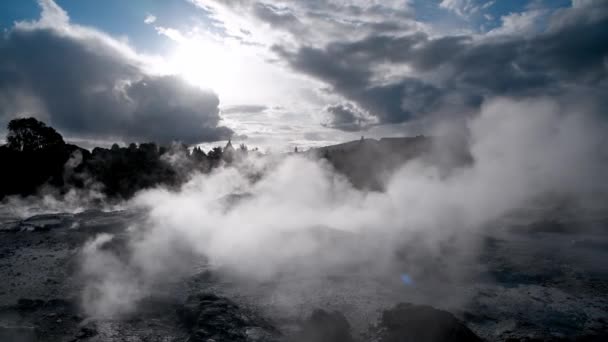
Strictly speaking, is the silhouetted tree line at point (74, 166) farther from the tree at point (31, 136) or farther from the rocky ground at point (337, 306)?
the rocky ground at point (337, 306)

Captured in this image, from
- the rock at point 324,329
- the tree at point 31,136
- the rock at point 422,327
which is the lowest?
the rock at point 324,329

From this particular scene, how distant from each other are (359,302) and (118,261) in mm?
6108

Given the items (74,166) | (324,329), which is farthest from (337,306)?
(74,166)

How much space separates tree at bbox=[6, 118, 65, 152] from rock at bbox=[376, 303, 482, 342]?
34.2m

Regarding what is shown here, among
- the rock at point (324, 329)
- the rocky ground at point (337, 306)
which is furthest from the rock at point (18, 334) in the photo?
the rock at point (324, 329)

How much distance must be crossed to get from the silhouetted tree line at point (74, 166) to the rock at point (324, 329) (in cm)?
2322

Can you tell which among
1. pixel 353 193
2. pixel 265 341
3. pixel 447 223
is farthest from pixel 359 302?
pixel 353 193

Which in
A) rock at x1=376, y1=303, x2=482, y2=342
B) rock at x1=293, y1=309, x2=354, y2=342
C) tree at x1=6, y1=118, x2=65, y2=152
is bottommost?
rock at x1=293, y1=309, x2=354, y2=342

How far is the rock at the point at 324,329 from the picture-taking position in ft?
16.8

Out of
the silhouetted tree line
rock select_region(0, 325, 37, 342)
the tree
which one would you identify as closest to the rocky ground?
rock select_region(0, 325, 37, 342)

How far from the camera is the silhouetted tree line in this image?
949 inches

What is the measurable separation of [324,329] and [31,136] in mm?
33951

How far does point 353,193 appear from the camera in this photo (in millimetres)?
17328

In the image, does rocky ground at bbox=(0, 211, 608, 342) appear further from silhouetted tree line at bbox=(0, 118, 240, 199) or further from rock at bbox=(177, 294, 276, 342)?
silhouetted tree line at bbox=(0, 118, 240, 199)
